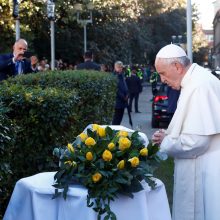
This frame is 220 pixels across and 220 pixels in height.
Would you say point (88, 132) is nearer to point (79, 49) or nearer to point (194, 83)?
point (194, 83)

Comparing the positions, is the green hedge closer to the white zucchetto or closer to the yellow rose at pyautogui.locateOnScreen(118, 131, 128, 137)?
the yellow rose at pyautogui.locateOnScreen(118, 131, 128, 137)

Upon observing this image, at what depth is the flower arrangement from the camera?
3.74 meters

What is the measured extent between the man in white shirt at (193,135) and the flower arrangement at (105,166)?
475 millimetres

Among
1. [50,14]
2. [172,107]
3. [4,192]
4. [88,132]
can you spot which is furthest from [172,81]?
[50,14]

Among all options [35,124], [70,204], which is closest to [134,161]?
[70,204]

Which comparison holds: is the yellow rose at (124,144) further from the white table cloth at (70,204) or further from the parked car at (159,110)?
the parked car at (159,110)

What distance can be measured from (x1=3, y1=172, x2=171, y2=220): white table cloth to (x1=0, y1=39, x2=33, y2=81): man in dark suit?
186 inches

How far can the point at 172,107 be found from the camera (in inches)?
403

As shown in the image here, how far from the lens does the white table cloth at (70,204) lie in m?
3.79

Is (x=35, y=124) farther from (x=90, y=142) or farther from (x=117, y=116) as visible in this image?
(x=117, y=116)

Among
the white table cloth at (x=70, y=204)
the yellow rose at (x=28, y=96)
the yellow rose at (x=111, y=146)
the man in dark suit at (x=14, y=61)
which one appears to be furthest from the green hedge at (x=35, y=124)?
the man in dark suit at (x=14, y=61)

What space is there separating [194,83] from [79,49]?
117 feet

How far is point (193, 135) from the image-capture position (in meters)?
4.41

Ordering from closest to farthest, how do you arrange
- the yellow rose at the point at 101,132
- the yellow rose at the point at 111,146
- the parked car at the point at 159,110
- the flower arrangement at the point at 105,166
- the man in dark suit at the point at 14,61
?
the flower arrangement at the point at 105,166 < the yellow rose at the point at 111,146 < the yellow rose at the point at 101,132 < the man in dark suit at the point at 14,61 < the parked car at the point at 159,110
